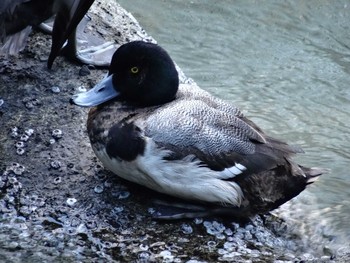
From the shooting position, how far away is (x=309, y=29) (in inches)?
336

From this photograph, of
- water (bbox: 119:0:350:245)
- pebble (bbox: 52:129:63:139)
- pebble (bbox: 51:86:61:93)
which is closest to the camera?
pebble (bbox: 52:129:63:139)

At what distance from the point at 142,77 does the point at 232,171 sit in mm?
678

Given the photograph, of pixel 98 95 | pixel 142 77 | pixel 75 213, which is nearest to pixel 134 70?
pixel 142 77

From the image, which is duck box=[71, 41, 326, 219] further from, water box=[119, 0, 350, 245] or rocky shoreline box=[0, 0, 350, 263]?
water box=[119, 0, 350, 245]

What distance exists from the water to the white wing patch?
3.03 feet

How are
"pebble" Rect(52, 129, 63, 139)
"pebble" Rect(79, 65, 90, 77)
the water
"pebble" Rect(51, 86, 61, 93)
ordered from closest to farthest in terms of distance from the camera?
"pebble" Rect(52, 129, 63, 139), "pebble" Rect(51, 86, 61, 93), "pebble" Rect(79, 65, 90, 77), the water

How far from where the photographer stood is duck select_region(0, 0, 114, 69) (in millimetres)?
5340

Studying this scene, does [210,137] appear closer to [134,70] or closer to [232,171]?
[232,171]

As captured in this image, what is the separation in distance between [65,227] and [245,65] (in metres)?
3.64

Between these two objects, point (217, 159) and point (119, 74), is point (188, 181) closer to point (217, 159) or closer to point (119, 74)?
point (217, 159)

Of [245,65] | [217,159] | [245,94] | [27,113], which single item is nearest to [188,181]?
[217,159]

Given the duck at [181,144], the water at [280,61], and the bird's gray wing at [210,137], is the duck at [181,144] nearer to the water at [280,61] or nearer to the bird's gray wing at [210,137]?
the bird's gray wing at [210,137]

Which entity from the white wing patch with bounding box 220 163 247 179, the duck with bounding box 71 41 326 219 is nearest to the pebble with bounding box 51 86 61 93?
the duck with bounding box 71 41 326 219

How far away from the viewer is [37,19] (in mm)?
5480
